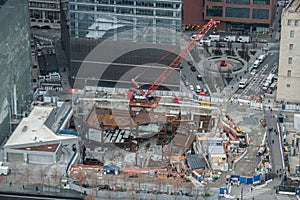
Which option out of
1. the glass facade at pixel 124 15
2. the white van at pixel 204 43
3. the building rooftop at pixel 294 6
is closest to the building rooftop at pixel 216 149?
the glass facade at pixel 124 15

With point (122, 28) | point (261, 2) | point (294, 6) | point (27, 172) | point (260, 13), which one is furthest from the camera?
point (260, 13)

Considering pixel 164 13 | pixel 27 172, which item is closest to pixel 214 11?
pixel 164 13

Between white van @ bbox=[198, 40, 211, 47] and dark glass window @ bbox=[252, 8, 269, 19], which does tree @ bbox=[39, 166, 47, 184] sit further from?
dark glass window @ bbox=[252, 8, 269, 19]

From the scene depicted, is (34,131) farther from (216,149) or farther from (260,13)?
(260,13)

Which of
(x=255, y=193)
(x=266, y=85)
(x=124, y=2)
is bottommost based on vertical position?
(x=255, y=193)

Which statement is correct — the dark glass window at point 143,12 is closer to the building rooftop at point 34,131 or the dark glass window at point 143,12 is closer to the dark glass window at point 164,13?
the dark glass window at point 164,13

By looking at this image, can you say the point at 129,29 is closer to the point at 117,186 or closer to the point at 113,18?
the point at 113,18

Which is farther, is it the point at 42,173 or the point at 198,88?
the point at 198,88
